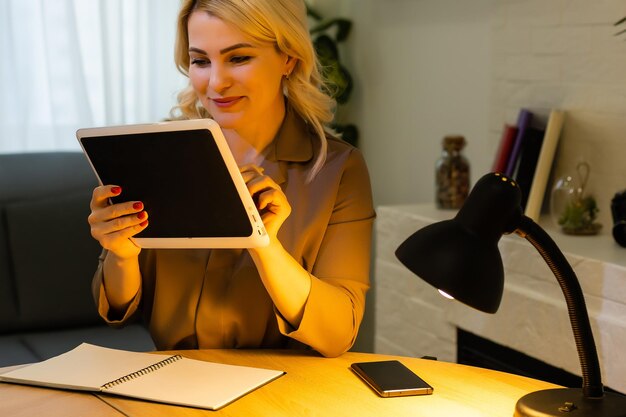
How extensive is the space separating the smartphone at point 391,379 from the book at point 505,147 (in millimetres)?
1285

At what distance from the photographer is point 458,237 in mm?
1165

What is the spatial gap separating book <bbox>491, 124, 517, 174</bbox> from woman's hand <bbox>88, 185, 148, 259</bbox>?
56.3 inches

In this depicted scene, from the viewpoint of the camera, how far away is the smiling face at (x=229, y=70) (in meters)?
1.68

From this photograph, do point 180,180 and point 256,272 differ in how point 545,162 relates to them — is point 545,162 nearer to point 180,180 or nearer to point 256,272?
point 256,272

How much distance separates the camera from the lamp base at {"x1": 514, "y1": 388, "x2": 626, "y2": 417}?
1.20 metres

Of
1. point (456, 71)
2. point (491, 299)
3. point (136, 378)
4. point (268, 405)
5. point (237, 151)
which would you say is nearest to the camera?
point (491, 299)

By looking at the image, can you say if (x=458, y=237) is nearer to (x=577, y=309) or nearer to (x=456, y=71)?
(x=577, y=309)

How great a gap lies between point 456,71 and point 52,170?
1.30 metres

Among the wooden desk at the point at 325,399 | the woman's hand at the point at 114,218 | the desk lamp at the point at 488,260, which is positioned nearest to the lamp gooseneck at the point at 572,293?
the desk lamp at the point at 488,260

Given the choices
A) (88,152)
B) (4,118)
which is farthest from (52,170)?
(88,152)

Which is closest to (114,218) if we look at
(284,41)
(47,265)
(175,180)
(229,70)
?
(175,180)

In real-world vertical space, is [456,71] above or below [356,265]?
above

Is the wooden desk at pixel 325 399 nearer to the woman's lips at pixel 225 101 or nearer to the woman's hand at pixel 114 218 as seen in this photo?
the woman's hand at pixel 114 218

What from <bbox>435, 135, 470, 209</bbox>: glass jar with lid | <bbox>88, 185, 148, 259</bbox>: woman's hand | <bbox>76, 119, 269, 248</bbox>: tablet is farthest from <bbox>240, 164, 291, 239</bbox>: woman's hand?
<bbox>435, 135, 470, 209</bbox>: glass jar with lid
